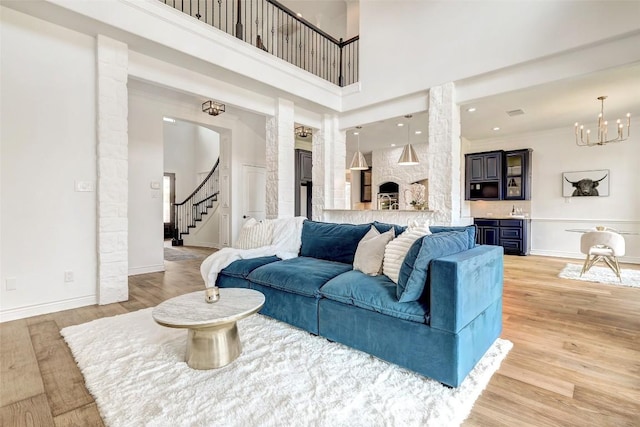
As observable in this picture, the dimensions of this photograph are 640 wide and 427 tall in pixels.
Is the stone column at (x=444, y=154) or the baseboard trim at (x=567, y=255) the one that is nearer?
the stone column at (x=444, y=154)

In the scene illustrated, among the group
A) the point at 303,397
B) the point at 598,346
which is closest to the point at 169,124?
the point at 303,397

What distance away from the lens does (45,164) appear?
304cm

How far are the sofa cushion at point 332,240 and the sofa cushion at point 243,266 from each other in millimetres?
452

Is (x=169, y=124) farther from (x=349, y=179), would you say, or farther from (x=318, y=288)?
(x=318, y=288)

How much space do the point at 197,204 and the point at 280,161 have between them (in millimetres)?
4578

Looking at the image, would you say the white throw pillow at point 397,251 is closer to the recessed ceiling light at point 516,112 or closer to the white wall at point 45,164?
the white wall at point 45,164

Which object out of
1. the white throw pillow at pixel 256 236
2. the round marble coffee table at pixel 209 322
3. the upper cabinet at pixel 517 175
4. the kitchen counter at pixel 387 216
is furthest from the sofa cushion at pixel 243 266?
the upper cabinet at pixel 517 175

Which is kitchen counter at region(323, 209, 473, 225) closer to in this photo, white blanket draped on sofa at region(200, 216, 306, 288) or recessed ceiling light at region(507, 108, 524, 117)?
white blanket draped on sofa at region(200, 216, 306, 288)

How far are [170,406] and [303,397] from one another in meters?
0.69

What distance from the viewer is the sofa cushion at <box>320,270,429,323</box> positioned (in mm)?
1888

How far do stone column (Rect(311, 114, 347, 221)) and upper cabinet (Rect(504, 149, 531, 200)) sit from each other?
13.4 ft

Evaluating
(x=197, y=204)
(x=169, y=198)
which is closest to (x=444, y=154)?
(x=197, y=204)

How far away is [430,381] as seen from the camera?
71.2 inches

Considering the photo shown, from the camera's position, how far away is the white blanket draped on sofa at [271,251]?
124 inches
